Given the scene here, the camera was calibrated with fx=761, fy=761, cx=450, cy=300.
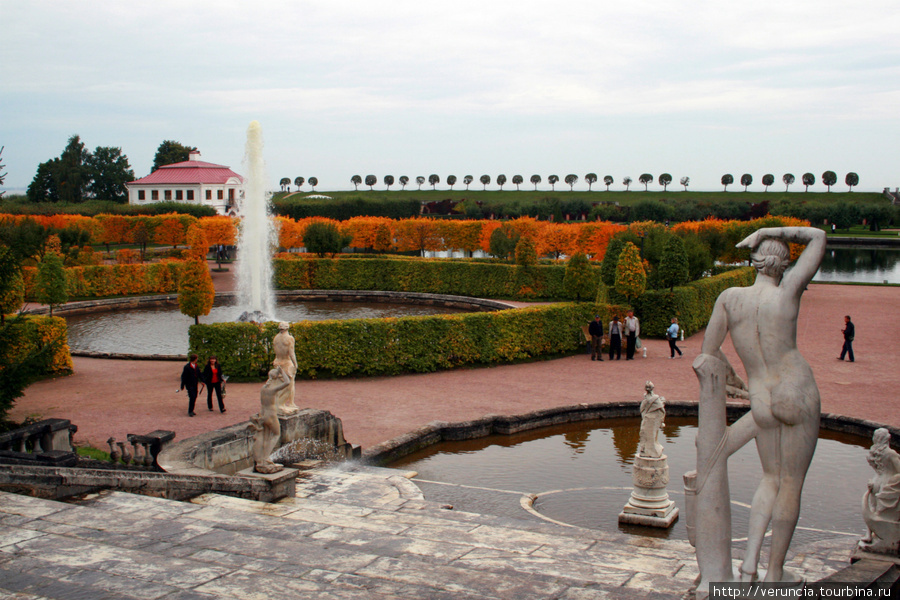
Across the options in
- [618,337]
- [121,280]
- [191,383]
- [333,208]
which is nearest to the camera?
[191,383]

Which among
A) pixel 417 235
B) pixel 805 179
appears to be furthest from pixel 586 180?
pixel 417 235

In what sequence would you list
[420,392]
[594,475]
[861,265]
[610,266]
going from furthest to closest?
1. [861,265]
2. [610,266]
3. [420,392]
4. [594,475]

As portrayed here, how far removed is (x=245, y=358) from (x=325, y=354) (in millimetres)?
1801

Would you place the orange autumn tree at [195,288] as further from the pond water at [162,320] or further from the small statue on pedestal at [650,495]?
the small statue on pedestal at [650,495]

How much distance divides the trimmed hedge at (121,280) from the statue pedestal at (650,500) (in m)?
29.3

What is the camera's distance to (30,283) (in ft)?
103

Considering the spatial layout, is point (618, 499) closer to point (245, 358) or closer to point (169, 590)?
point (169, 590)

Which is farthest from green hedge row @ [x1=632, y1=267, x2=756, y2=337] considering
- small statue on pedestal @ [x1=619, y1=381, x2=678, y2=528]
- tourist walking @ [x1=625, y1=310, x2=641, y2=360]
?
small statue on pedestal @ [x1=619, y1=381, x2=678, y2=528]

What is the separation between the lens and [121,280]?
3459 cm

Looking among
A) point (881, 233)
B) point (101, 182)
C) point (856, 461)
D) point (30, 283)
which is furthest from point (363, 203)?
point (856, 461)

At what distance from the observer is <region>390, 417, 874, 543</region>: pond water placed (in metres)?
9.70

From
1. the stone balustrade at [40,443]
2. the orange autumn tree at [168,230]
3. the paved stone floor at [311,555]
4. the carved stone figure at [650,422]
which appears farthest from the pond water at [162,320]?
the orange autumn tree at [168,230]

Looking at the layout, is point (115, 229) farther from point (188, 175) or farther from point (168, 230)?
point (188, 175)

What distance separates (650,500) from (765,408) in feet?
Answer: 17.6
